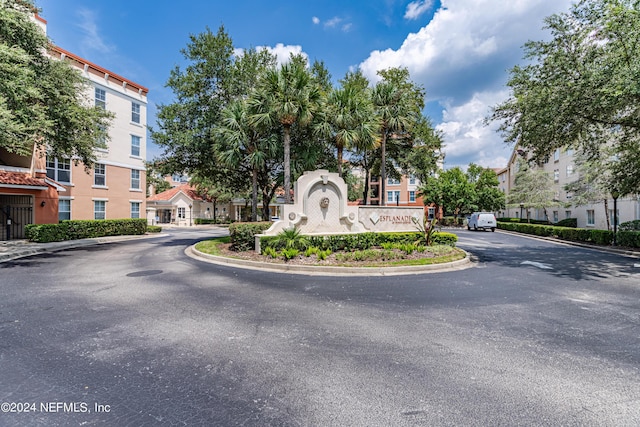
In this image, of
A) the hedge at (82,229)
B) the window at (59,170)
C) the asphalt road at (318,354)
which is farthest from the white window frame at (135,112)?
the asphalt road at (318,354)

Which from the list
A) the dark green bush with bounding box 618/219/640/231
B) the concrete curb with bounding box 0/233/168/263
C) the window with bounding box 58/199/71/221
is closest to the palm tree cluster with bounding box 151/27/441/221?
the concrete curb with bounding box 0/233/168/263

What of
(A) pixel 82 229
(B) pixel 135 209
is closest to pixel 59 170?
(A) pixel 82 229

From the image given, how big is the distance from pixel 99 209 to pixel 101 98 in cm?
978

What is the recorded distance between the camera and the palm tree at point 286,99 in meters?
14.5

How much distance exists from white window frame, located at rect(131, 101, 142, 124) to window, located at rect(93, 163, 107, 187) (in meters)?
5.80

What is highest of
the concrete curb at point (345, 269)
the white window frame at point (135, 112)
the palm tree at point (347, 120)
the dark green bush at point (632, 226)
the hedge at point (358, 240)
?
the white window frame at point (135, 112)

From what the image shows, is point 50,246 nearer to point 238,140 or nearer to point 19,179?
point 19,179

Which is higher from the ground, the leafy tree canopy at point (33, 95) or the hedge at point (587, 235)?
the leafy tree canopy at point (33, 95)

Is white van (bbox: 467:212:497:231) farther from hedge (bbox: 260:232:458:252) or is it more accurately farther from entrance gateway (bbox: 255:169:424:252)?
hedge (bbox: 260:232:458:252)

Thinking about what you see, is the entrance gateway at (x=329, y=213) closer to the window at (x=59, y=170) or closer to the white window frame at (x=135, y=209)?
the window at (x=59, y=170)

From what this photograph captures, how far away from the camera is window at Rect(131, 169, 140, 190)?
28.0 meters

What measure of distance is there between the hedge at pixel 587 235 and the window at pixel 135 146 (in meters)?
37.5

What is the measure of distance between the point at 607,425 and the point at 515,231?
33.5m

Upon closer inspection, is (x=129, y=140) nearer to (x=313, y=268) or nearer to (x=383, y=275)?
(x=313, y=268)
